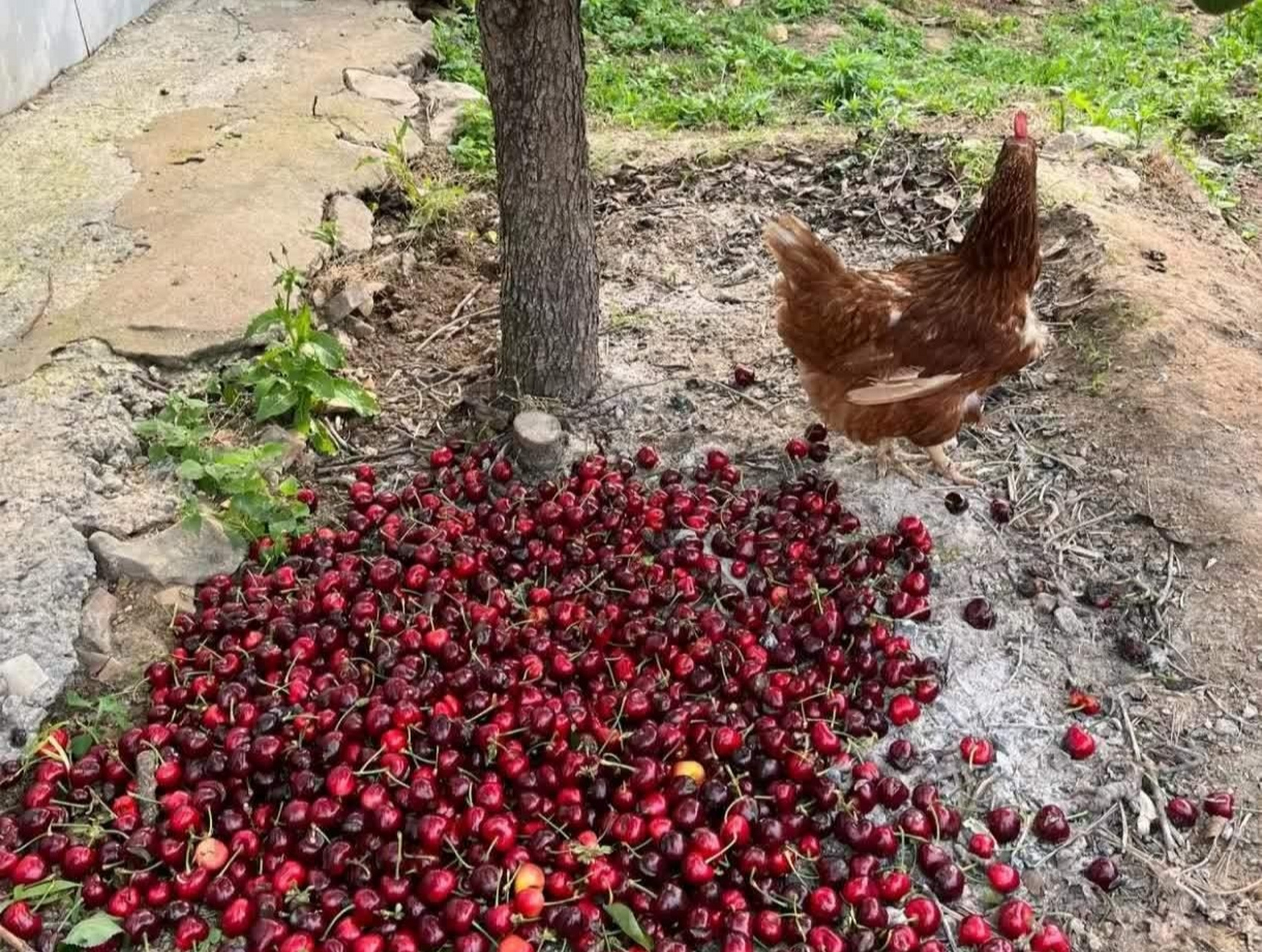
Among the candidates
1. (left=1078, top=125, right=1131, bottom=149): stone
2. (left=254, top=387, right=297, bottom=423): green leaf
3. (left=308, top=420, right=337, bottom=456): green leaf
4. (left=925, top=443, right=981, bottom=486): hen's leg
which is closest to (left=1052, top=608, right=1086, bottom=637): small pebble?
(left=925, top=443, right=981, bottom=486): hen's leg

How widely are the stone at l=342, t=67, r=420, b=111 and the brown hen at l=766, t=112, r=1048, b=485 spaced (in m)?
3.55

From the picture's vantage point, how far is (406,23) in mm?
7414

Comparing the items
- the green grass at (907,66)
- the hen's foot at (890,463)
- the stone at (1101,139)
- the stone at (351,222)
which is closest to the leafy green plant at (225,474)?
the stone at (351,222)

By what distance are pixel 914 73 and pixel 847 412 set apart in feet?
15.0

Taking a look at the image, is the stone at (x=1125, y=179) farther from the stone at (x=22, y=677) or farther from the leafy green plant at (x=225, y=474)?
the stone at (x=22, y=677)

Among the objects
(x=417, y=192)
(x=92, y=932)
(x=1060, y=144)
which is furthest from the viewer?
(x=1060, y=144)

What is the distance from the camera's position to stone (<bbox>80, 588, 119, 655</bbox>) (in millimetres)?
3156

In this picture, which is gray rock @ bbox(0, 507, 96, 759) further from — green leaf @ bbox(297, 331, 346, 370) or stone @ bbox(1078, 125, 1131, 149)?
stone @ bbox(1078, 125, 1131, 149)

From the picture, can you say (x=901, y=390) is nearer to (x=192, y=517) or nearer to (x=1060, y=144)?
(x=192, y=517)

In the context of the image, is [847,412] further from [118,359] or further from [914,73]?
[914,73]

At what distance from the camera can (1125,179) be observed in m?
5.47

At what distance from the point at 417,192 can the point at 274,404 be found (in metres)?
2.01

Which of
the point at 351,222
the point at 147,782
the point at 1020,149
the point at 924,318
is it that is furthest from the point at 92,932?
the point at 351,222

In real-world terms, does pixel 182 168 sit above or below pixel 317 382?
above
